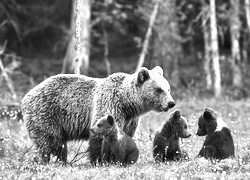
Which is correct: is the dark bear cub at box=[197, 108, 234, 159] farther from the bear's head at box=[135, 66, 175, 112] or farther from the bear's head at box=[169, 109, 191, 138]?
the bear's head at box=[135, 66, 175, 112]

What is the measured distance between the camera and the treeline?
2322 centimetres

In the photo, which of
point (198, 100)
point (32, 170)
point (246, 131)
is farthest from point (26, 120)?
point (198, 100)

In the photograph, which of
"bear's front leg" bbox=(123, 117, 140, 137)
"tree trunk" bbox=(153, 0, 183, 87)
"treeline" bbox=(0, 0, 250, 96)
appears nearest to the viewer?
"bear's front leg" bbox=(123, 117, 140, 137)

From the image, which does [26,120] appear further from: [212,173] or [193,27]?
[193,27]

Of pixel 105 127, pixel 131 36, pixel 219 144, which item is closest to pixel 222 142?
pixel 219 144

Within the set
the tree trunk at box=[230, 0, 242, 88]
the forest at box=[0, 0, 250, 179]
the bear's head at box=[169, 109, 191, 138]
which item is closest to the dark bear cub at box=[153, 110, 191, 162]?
the bear's head at box=[169, 109, 191, 138]

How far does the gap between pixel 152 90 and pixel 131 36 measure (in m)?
23.6

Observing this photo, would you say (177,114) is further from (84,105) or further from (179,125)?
(84,105)

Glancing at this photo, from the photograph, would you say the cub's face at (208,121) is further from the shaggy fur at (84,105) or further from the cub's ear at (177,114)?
the shaggy fur at (84,105)

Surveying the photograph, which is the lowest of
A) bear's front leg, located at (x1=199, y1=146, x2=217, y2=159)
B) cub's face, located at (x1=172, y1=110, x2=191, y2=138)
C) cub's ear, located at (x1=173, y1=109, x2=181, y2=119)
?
bear's front leg, located at (x1=199, y1=146, x2=217, y2=159)

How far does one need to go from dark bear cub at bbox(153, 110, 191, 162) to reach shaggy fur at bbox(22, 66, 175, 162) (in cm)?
27

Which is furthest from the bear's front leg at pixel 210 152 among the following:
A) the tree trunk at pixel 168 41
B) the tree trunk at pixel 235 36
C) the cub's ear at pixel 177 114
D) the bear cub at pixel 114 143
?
the tree trunk at pixel 235 36

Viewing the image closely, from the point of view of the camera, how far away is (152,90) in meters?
8.89

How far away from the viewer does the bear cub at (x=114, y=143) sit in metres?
8.22
